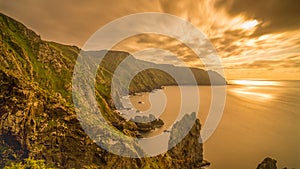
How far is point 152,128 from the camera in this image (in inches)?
2000

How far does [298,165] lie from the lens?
110 ft

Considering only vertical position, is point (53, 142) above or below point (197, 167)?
above

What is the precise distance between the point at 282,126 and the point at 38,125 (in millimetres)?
71276

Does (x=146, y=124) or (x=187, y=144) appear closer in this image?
(x=187, y=144)

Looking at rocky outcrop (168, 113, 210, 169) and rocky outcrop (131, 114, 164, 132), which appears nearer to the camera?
rocky outcrop (168, 113, 210, 169)

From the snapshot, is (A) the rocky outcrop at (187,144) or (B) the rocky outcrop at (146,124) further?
(B) the rocky outcrop at (146,124)

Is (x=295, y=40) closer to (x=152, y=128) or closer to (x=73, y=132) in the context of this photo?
(x=73, y=132)

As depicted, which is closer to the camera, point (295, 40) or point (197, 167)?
point (295, 40)

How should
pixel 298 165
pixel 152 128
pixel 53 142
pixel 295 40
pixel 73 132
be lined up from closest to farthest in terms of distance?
pixel 295 40 < pixel 53 142 < pixel 73 132 < pixel 298 165 < pixel 152 128

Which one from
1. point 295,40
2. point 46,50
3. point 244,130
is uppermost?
point 46,50

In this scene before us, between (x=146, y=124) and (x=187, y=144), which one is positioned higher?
(x=146, y=124)

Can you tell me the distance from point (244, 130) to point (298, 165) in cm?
2272

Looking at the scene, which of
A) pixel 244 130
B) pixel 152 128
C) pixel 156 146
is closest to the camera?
pixel 156 146

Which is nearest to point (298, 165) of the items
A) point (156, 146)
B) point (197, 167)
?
point (197, 167)
